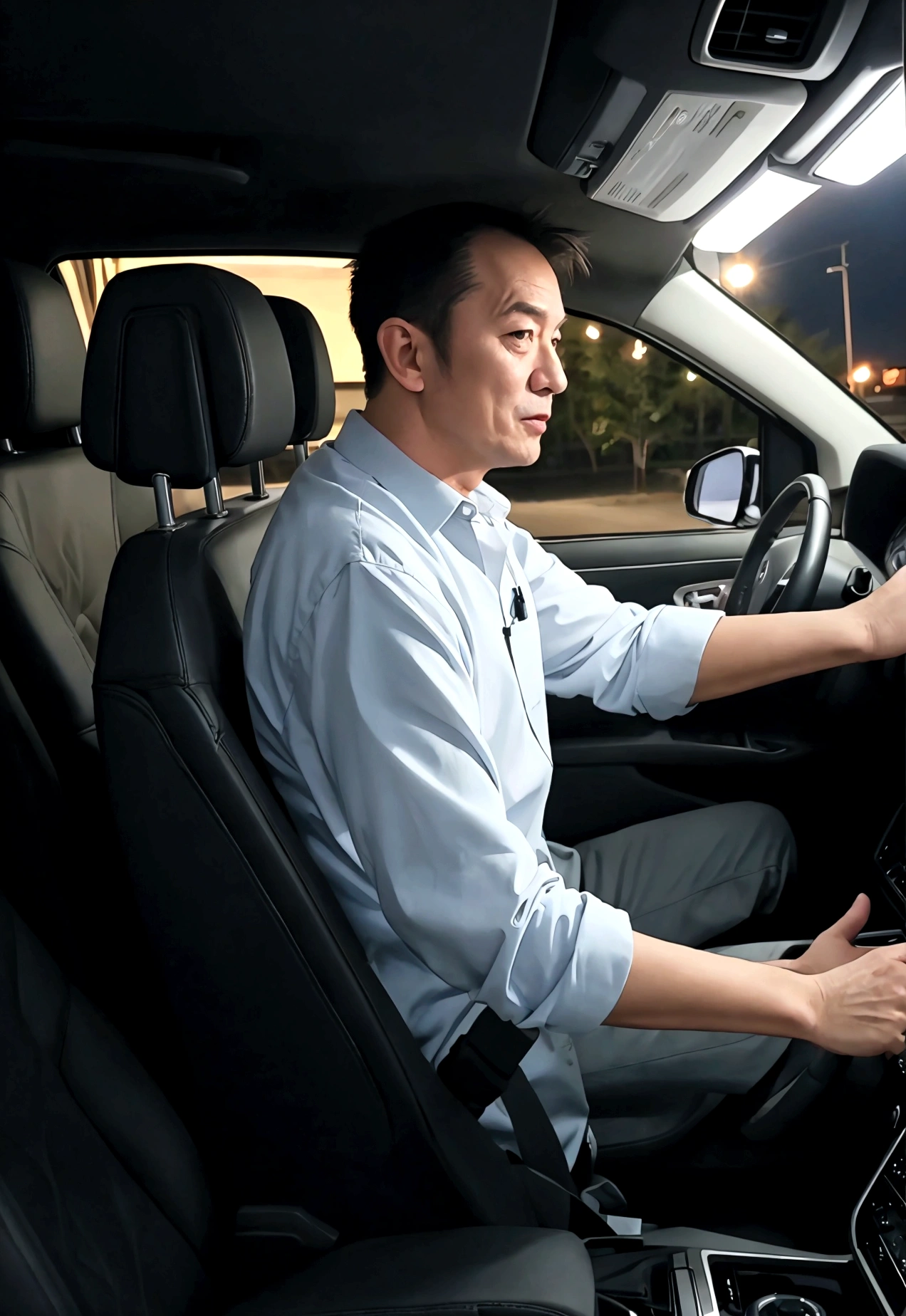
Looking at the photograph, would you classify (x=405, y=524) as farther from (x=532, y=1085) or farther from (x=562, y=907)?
(x=532, y=1085)

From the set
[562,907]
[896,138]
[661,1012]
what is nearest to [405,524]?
[562,907]

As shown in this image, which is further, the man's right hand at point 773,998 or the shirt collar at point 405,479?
the shirt collar at point 405,479

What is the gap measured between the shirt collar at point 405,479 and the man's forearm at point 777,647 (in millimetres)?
563

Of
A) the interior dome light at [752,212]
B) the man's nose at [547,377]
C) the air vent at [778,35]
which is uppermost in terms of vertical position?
the air vent at [778,35]

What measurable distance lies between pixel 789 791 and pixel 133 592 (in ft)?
Result: 4.71

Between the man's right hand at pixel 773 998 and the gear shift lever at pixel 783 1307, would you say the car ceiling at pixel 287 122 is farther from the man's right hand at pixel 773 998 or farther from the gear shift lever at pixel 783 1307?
the gear shift lever at pixel 783 1307

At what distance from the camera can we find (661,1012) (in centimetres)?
103

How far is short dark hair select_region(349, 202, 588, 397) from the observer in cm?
134

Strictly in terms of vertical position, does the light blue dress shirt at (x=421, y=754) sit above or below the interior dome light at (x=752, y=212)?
below

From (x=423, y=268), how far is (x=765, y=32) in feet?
1.99

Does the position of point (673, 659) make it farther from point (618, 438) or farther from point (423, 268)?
point (618, 438)

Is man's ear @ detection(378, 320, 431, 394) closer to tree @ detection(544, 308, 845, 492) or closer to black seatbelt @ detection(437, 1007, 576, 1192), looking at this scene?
tree @ detection(544, 308, 845, 492)

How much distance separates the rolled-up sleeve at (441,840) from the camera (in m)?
0.99

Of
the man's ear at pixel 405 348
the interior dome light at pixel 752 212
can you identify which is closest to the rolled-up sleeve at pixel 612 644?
the man's ear at pixel 405 348
